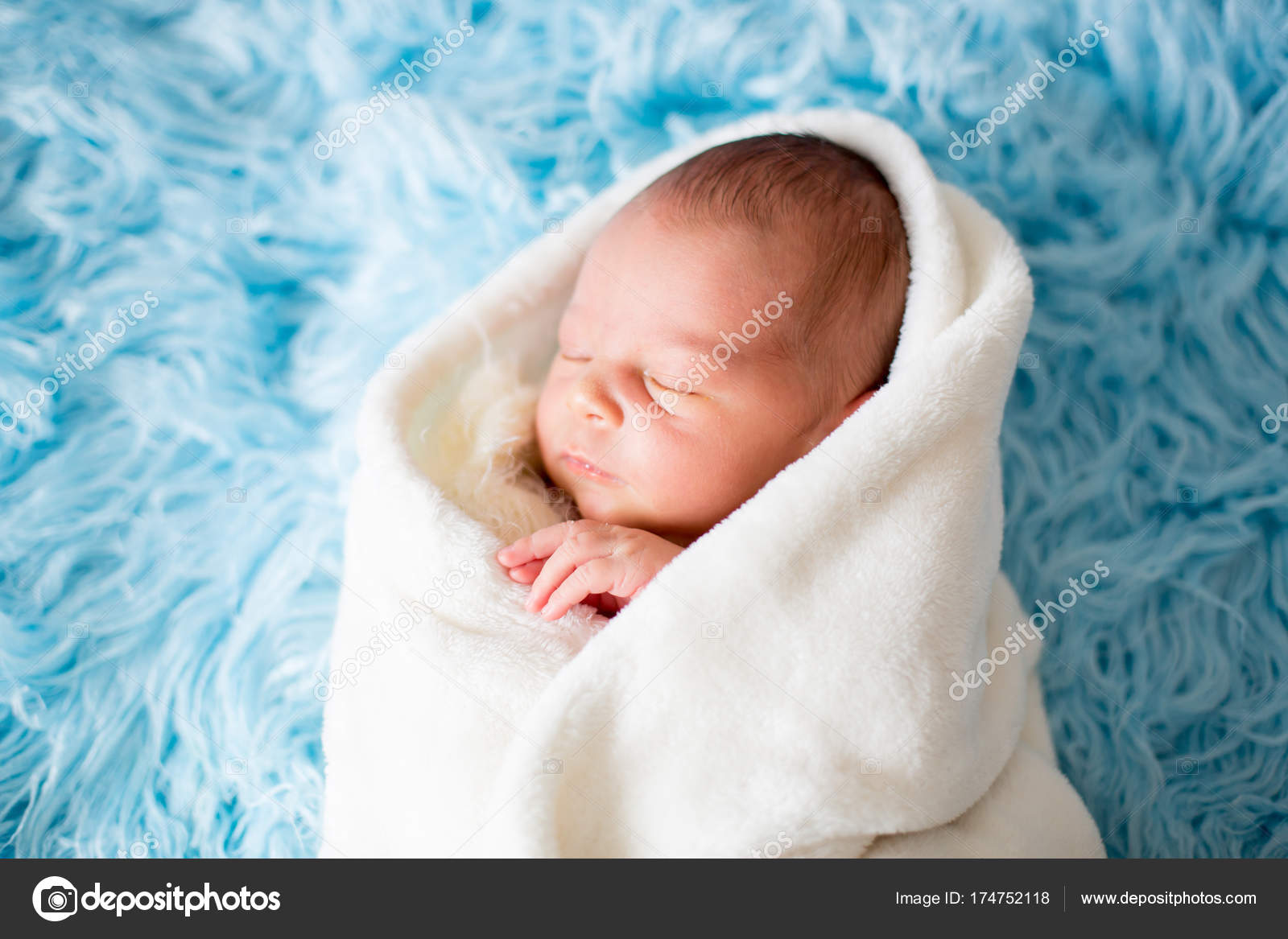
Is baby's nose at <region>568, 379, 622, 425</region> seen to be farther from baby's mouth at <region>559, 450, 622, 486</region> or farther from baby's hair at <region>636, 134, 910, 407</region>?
baby's hair at <region>636, 134, 910, 407</region>

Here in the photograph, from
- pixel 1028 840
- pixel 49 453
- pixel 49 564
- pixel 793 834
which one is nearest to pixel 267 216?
pixel 49 453

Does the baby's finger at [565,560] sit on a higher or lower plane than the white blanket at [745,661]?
higher

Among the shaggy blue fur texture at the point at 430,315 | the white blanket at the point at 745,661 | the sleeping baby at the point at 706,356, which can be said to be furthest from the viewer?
the shaggy blue fur texture at the point at 430,315

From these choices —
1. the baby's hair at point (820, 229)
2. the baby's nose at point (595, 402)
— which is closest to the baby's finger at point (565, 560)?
the baby's nose at point (595, 402)

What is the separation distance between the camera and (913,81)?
1.54 meters

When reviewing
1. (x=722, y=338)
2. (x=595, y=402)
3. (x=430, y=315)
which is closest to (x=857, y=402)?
(x=722, y=338)

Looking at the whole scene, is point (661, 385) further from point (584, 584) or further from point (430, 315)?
point (430, 315)

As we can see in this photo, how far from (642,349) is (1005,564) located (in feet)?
2.20

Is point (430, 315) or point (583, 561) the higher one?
point (430, 315)

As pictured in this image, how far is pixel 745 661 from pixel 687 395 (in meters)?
0.34

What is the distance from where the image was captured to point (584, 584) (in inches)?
45.7

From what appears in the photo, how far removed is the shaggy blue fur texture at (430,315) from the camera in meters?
1.38
